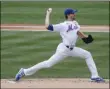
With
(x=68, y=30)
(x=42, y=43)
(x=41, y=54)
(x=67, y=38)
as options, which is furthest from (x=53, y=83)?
(x=42, y=43)

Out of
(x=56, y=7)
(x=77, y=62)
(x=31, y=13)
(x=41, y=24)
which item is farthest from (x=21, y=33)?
(x=56, y=7)

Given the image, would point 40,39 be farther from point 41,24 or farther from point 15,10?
point 15,10

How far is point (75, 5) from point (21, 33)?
10515 mm

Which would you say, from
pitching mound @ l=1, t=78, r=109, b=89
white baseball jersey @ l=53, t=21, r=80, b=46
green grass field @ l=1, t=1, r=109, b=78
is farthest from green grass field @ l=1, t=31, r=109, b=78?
white baseball jersey @ l=53, t=21, r=80, b=46

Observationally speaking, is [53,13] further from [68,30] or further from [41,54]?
[68,30]

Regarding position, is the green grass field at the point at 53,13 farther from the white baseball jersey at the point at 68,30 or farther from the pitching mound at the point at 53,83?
the white baseball jersey at the point at 68,30

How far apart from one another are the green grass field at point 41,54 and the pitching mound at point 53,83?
1.03 metres

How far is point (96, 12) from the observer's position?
90.8ft

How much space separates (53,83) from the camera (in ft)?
37.3

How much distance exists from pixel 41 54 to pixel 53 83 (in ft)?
15.9

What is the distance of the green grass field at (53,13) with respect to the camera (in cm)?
2502

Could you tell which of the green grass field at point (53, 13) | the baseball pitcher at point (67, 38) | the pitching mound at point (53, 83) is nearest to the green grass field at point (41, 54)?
the pitching mound at point (53, 83)

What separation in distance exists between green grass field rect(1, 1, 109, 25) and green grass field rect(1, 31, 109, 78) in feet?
16.7

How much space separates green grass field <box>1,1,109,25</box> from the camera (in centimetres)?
2502
